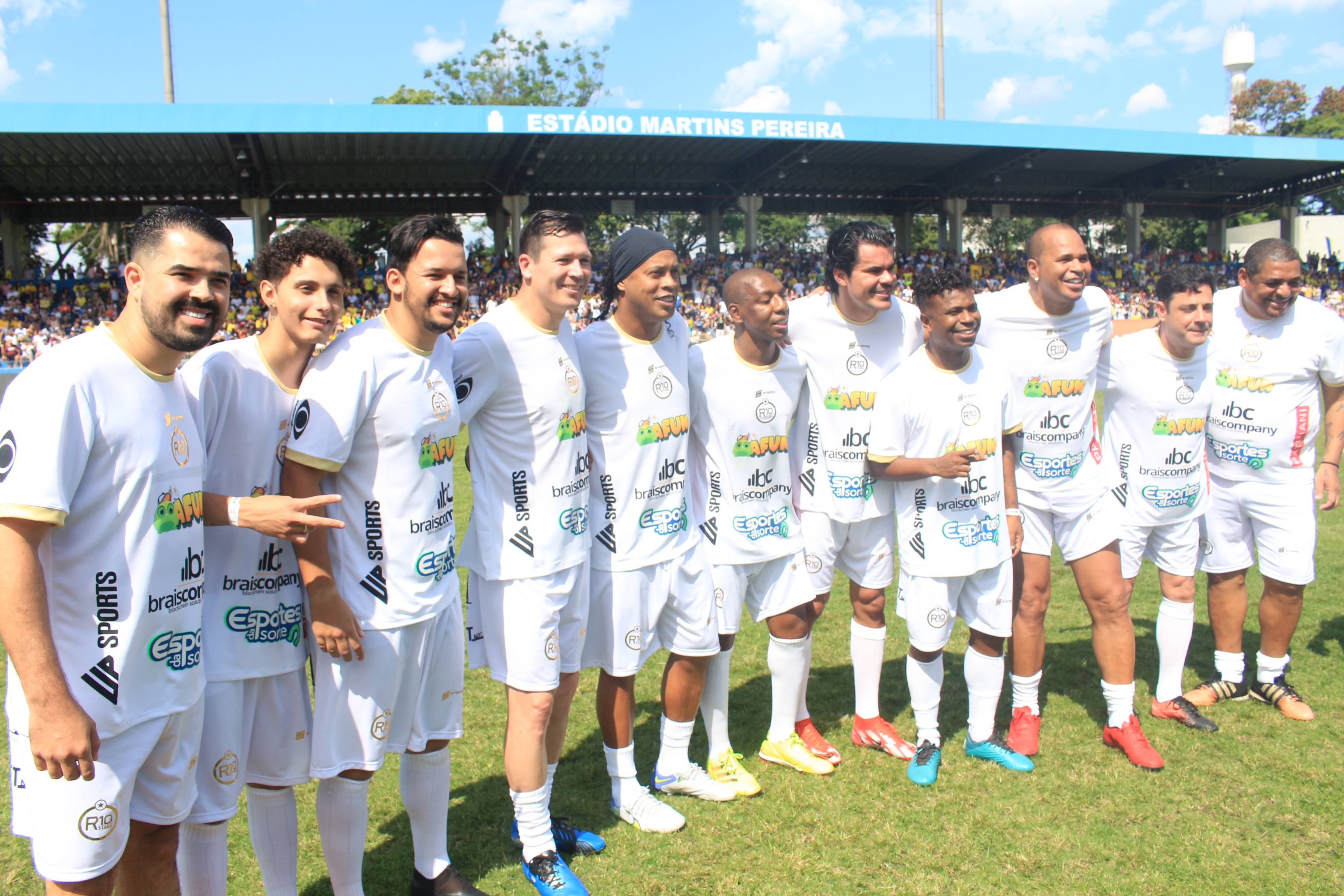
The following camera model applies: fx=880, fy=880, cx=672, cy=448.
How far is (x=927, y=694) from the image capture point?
178 inches

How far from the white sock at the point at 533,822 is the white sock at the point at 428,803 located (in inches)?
11.6

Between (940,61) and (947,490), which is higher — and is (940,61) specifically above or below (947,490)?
above

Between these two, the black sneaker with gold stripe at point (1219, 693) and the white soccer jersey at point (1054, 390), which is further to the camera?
the black sneaker with gold stripe at point (1219, 693)

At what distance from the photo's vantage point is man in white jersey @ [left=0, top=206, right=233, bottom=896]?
2229 mm

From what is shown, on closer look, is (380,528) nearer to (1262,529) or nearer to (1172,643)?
(1172,643)

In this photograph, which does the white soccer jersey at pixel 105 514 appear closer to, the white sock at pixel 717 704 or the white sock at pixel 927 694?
the white sock at pixel 717 704

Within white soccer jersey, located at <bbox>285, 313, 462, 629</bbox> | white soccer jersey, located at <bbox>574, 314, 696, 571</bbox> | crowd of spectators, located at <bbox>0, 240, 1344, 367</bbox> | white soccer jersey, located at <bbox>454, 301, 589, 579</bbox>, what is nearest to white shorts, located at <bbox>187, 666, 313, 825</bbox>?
white soccer jersey, located at <bbox>285, 313, 462, 629</bbox>

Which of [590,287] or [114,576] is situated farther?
[590,287]

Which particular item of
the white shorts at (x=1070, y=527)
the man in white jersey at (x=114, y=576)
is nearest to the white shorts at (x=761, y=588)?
the white shorts at (x=1070, y=527)

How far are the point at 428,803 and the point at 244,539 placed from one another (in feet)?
4.27

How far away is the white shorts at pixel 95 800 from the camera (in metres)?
2.31

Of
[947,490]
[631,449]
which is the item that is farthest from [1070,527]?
[631,449]

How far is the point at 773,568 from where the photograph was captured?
4406 millimetres

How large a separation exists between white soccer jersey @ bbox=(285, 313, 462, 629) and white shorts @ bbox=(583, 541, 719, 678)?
2.98 ft
